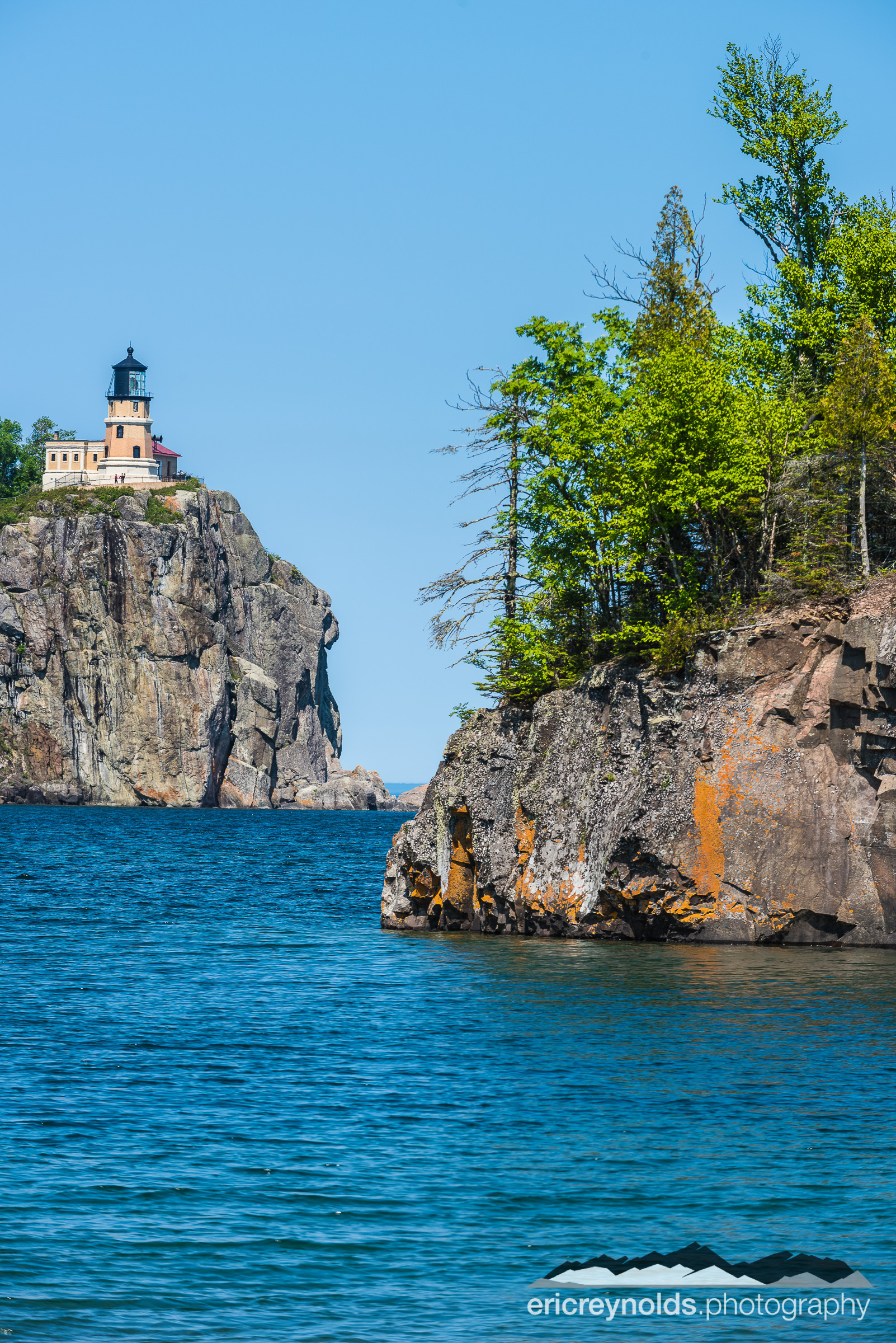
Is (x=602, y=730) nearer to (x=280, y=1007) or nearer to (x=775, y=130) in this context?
(x=280, y=1007)

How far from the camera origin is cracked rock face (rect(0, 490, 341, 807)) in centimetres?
14700

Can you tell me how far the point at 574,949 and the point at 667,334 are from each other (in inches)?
722

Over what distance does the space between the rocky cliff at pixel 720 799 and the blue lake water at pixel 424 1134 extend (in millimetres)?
1601

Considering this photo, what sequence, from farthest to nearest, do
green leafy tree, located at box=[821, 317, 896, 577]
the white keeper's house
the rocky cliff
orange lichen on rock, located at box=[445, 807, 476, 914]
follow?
the white keeper's house → orange lichen on rock, located at box=[445, 807, 476, 914] → green leafy tree, located at box=[821, 317, 896, 577] → the rocky cliff

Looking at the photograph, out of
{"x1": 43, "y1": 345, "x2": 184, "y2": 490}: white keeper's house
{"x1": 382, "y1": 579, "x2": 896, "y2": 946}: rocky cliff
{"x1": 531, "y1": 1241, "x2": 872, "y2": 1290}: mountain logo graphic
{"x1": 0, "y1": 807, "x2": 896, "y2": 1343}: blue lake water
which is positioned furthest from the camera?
{"x1": 43, "y1": 345, "x2": 184, "y2": 490}: white keeper's house

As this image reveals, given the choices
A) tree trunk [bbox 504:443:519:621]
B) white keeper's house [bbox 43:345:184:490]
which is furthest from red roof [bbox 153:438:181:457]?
tree trunk [bbox 504:443:519:621]

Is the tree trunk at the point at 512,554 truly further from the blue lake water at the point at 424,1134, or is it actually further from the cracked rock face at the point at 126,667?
the cracked rock face at the point at 126,667

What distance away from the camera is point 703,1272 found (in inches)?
451

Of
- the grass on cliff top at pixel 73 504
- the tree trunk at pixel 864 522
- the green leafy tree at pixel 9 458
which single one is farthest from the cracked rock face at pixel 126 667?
the tree trunk at pixel 864 522

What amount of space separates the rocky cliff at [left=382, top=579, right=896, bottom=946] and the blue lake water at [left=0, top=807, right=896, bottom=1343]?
1601 millimetres

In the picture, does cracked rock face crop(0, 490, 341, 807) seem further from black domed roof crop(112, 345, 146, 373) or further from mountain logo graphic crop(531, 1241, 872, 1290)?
mountain logo graphic crop(531, 1241, 872, 1290)

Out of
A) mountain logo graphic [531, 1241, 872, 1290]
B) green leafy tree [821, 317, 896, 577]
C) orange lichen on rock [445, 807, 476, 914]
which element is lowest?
mountain logo graphic [531, 1241, 872, 1290]

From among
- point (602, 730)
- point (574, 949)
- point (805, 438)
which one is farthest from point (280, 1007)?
point (805, 438)

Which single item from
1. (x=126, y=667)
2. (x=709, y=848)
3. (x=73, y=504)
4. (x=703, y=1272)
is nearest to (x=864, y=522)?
(x=709, y=848)
